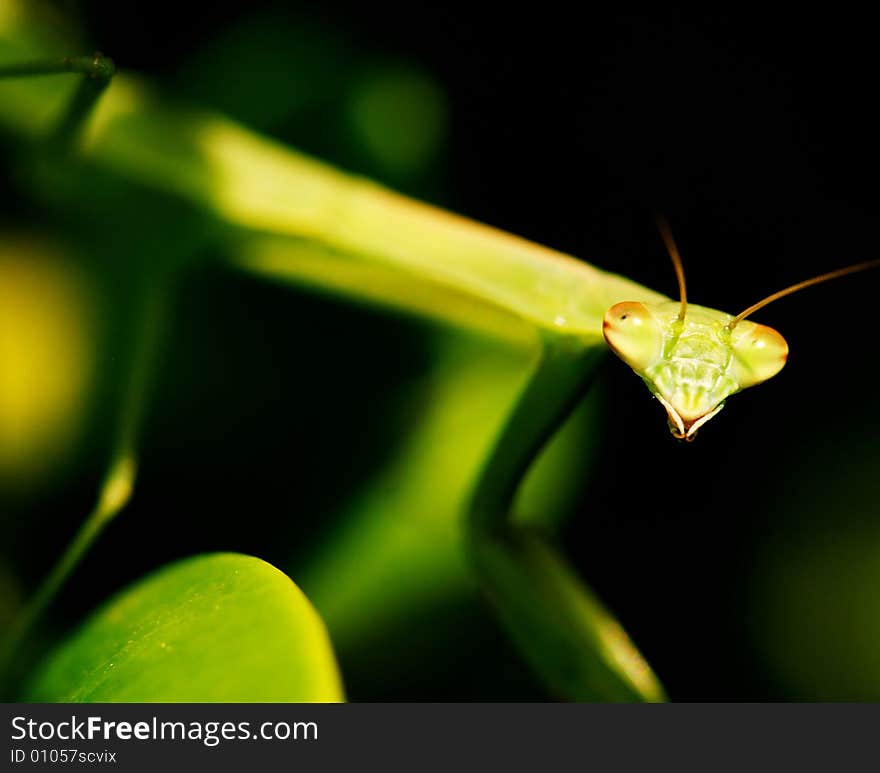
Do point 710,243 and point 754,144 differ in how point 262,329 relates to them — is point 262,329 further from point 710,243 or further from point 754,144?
point 754,144

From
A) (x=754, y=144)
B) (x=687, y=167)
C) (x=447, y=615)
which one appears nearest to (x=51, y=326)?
(x=447, y=615)

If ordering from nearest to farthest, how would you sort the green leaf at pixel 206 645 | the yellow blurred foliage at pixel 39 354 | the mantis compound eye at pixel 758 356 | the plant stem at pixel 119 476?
the green leaf at pixel 206 645 → the plant stem at pixel 119 476 → the mantis compound eye at pixel 758 356 → the yellow blurred foliage at pixel 39 354

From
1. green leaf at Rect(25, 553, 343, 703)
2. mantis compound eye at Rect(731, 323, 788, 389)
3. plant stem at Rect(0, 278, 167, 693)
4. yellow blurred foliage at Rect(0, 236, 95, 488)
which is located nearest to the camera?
green leaf at Rect(25, 553, 343, 703)

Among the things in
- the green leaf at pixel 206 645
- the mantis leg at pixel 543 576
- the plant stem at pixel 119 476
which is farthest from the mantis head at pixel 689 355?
the plant stem at pixel 119 476

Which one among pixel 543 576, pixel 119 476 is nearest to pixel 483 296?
pixel 543 576

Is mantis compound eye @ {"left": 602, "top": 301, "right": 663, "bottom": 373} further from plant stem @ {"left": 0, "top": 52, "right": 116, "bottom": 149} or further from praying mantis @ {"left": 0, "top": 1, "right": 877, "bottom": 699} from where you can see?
plant stem @ {"left": 0, "top": 52, "right": 116, "bottom": 149}

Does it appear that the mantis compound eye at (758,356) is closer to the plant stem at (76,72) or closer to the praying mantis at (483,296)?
the praying mantis at (483,296)

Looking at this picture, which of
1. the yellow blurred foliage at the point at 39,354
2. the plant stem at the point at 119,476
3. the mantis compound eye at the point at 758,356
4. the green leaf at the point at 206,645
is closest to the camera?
the green leaf at the point at 206,645

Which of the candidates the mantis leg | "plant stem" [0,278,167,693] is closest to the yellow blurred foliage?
"plant stem" [0,278,167,693]
